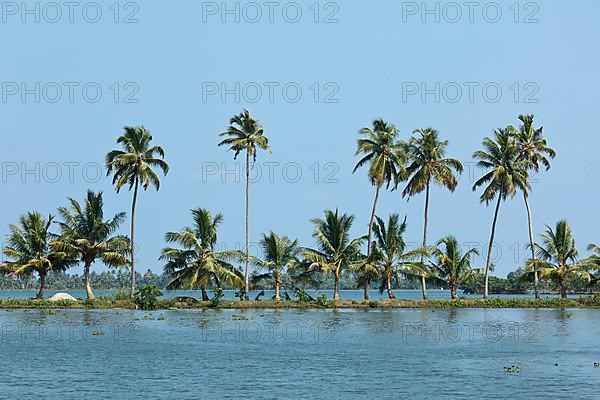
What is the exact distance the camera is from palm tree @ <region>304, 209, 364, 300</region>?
218 ft

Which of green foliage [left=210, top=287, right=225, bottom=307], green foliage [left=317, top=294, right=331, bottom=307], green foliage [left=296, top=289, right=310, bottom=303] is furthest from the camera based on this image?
green foliage [left=296, top=289, right=310, bottom=303]

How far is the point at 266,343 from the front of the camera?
40344 millimetres

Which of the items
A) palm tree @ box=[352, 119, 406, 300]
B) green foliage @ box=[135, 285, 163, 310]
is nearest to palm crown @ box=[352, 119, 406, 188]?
palm tree @ box=[352, 119, 406, 300]

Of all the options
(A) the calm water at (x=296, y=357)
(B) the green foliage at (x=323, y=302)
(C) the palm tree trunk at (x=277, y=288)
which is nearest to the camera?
(A) the calm water at (x=296, y=357)

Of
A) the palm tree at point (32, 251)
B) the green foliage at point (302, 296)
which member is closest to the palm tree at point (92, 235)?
the palm tree at point (32, 251)

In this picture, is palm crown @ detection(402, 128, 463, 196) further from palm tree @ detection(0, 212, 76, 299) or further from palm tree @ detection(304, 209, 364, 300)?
palm tree @ detection(0, 212, 76, 299)

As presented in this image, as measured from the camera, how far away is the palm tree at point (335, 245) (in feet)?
218

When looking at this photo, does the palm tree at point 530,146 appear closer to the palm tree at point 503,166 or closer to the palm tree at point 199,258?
the palm tree at point 503,166

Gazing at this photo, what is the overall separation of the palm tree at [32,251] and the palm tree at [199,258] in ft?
34.0

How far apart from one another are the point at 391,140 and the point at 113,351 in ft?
123

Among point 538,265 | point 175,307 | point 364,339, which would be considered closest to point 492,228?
point 538,265

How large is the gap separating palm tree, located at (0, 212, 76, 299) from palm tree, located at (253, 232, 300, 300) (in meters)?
17.2

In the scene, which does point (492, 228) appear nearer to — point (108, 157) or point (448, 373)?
point (108, 157)

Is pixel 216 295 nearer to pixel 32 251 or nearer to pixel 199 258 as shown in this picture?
pixel 199 258
